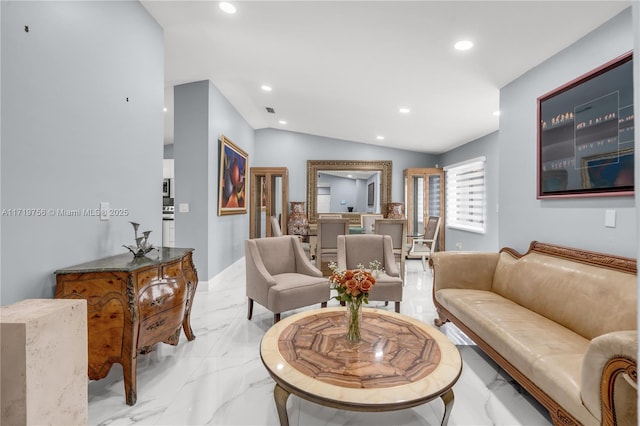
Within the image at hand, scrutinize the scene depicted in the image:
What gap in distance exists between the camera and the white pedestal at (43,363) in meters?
0.83

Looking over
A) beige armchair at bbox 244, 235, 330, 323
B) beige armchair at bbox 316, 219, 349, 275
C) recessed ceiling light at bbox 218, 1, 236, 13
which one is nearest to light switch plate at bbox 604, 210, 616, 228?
beige armchair at bbox 244, 235, 330, 323

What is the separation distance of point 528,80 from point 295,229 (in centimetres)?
477

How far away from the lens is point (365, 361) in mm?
1554

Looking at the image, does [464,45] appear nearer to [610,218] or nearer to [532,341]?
[610,218]

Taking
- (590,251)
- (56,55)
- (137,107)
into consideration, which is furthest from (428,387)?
A: (137,107)

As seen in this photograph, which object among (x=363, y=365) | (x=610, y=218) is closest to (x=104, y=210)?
(x=363, y=365)

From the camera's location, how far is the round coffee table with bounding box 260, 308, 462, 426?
50.6 inches

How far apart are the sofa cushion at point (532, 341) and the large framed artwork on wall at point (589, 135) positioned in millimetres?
1053

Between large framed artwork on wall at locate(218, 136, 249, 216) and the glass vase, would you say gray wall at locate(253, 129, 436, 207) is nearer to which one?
large framed artwork on wall at locate(218, 136, 249, 216)

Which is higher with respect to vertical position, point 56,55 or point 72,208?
point 56,55

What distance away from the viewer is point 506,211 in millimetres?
3295

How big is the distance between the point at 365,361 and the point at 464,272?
5.96ft

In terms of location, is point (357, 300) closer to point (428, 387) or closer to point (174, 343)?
point (428, 387)

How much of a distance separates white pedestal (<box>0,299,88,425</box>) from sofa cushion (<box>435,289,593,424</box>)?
2.01 meters
